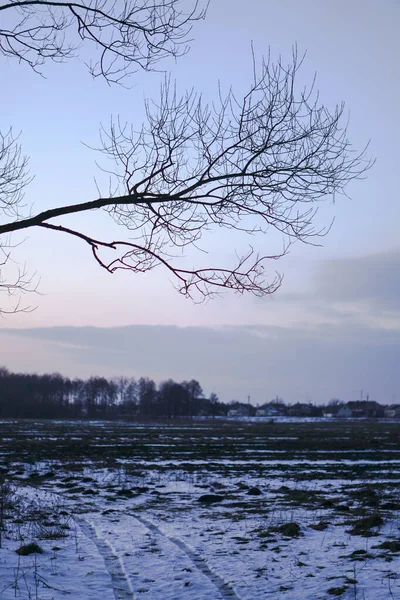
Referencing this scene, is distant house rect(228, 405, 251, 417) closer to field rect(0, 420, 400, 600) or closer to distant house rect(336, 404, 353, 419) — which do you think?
distant house rect(336, 404, 353, 419)

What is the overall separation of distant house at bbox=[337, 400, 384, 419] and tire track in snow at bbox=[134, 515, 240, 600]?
161 metres

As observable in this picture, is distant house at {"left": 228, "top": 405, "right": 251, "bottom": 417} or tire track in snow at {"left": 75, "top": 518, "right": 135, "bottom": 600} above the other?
tire track in snow at {"left": 75, "top": 518, "right": 135, "bottom": 600}

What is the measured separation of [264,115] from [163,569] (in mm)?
5723

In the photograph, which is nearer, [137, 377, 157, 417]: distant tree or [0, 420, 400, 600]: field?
[0, 420, 400, 600]: field

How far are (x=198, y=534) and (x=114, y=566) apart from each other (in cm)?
258

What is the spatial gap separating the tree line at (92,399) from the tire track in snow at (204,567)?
11336 cm

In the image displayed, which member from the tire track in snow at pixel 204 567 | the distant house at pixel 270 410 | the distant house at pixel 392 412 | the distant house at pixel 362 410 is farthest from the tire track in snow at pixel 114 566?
the distant house at pixel 270 410

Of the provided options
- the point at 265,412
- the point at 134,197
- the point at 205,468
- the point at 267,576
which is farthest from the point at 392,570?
the point at 265,412

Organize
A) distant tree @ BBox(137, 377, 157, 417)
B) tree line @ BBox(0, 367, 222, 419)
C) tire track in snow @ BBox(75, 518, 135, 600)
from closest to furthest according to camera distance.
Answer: tire track in snow @ BBox(75, 518, 135, 600) → tree line @ BBox(0, 367, 222, 419) → distant tree @ BBox(137, 377, 157, 417)

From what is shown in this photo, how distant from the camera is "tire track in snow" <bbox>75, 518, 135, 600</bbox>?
704 centimetres

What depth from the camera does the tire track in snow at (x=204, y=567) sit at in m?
7.06

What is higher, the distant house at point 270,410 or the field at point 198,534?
the field at point 198,534

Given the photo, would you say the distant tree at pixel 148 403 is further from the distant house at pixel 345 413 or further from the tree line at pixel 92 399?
the distant house at pixel 345 413

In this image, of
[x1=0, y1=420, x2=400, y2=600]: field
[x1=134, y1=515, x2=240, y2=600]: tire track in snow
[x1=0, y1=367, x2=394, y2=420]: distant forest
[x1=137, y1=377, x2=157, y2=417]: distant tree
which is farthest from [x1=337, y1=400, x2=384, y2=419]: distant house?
[x1=134, y1=515, x2=240, y2=600]: tire track in snow
